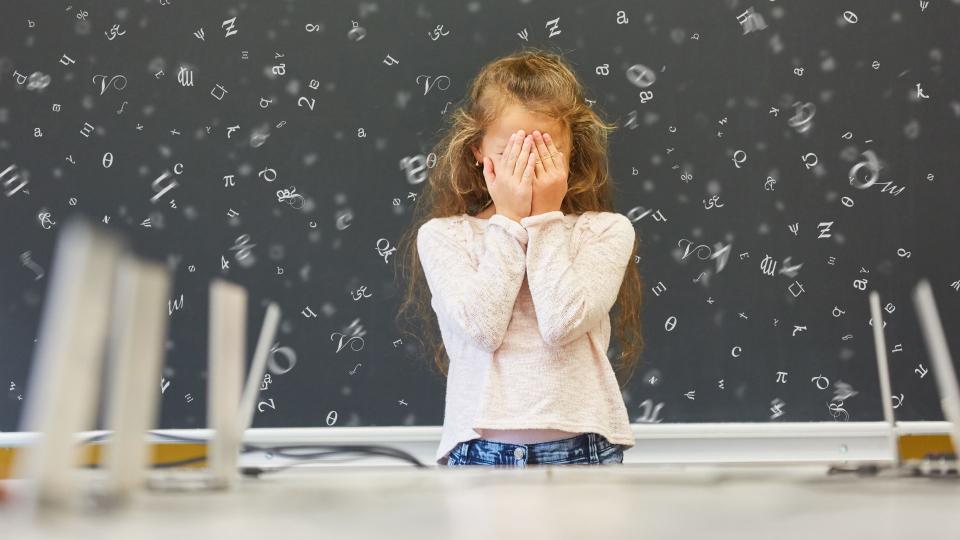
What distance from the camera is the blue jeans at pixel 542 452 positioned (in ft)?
4.25

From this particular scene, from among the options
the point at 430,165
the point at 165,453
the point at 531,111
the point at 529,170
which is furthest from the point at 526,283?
the point at 165,453

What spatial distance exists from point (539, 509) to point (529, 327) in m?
0.90

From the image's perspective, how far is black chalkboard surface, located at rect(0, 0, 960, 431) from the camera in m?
2.16

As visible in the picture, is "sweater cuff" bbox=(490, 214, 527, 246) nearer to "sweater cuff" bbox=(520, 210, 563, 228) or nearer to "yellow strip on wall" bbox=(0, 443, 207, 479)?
"sweater cuff" bbox=(520, 210, 563, 228)

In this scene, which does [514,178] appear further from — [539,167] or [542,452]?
[542,452]

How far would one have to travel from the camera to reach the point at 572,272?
1.34m

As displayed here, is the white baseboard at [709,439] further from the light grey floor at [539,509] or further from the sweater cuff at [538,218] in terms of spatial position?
the light grey floor at [539,509]

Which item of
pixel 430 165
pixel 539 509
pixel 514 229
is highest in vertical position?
pixel 430 165

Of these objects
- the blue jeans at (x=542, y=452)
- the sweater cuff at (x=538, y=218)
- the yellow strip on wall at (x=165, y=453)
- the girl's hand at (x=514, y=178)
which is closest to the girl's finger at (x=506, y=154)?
the girl's hand at (x=514, y=178)

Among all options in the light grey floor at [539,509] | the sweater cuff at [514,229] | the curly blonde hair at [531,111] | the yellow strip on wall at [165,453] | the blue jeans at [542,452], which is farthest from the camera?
the yellow strip on wall at [165,453]

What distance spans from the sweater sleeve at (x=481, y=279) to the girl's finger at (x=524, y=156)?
0.08 metres

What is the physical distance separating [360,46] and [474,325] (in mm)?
1181

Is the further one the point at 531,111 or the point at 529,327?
the point at 531,111

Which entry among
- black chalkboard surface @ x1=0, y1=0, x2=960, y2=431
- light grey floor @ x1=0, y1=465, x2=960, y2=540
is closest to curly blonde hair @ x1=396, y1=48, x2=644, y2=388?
black chalkboard surface @ x1=0, y1=0, x2=960, y2=431
